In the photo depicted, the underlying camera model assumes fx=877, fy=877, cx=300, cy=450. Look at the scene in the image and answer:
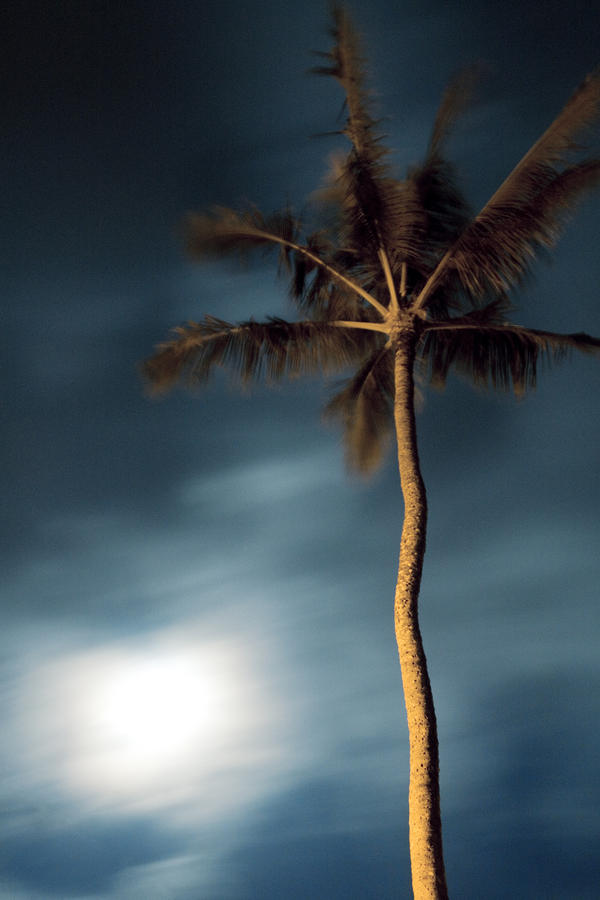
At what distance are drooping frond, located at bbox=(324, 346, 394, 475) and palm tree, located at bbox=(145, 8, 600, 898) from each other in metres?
0.05

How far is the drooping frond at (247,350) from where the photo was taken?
15.2 metres

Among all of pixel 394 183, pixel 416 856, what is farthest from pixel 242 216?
pixel 416 856

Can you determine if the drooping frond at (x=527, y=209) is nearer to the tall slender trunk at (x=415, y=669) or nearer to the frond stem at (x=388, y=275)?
the frond stem at (x=388, y=275)

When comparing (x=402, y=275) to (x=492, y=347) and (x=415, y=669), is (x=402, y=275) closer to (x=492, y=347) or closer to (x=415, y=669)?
(x=492, y=347)

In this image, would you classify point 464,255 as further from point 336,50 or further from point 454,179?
point 336,50

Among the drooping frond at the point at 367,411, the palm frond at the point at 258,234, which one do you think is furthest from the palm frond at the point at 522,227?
the drooping frond at the point at 367,411

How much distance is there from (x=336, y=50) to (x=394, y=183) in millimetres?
2335

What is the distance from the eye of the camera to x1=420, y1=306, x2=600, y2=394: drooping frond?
48.4 ft

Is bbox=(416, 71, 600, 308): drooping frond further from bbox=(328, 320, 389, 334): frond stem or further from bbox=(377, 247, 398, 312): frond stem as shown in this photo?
bbox=(328, 320, 389, 334): frond stem

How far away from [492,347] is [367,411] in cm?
302

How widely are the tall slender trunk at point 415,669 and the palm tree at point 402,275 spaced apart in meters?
0.03

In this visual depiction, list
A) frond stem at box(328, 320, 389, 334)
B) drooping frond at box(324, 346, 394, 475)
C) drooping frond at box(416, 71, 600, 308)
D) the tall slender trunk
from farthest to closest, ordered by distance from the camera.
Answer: drooping frond at box(324, 346, 394, 475) < frond stem at box(328, 320, 389, 334) < drooping frond at box(416, 71, 600, 308) < the tall slender trunk

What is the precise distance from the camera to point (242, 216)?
15.6 metres

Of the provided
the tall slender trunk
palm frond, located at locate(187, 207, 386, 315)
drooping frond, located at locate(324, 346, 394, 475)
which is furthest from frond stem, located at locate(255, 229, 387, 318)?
drooping frond, located at locate(324, 346, 394, 475)
